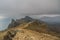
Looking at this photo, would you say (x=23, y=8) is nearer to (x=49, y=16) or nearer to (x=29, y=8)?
(x=29, y=8)

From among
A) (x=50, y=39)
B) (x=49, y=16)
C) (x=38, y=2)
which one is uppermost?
(x=38, y=2)

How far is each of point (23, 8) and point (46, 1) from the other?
21 centimetres

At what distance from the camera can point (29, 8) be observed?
1.26 meters

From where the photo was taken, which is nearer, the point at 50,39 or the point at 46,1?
the point at 50,39

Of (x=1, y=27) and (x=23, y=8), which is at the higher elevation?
(x=23, y=8)

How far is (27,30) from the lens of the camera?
1.14 metres

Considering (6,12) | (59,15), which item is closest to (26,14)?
(6,12)

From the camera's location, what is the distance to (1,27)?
118 centimetres

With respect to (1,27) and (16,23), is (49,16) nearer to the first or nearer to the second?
(16,23)

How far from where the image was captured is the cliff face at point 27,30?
1073 mm

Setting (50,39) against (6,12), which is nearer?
(50,39)

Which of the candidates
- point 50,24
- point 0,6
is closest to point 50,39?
point 50,24

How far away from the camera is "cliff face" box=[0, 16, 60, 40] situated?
107 centimetres

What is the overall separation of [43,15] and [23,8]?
0.19 metres
